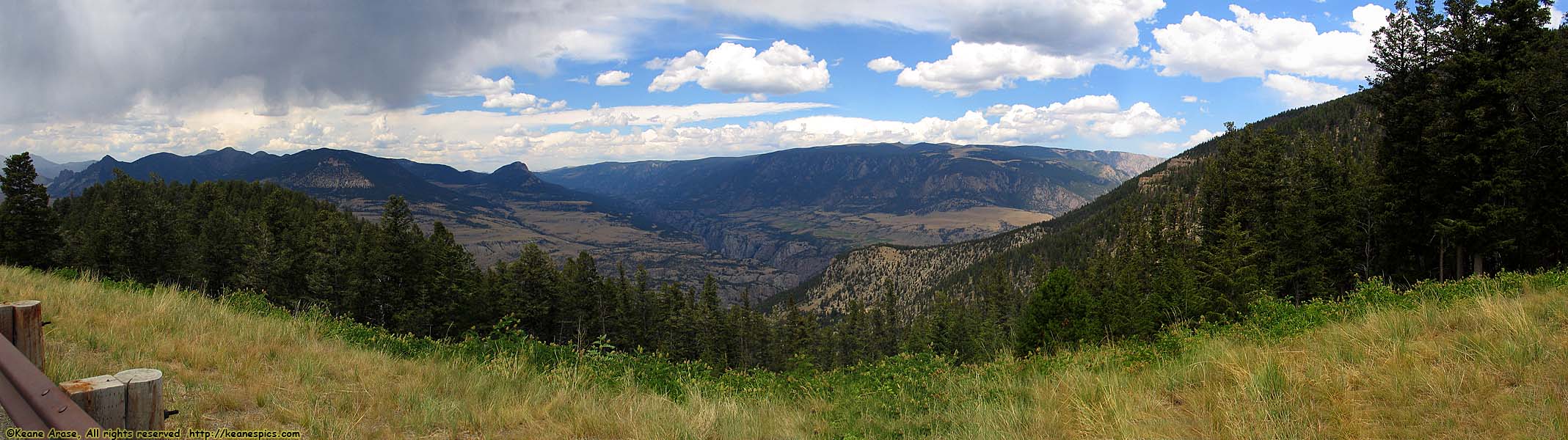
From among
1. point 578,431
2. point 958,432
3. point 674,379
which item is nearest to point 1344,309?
point 958,432

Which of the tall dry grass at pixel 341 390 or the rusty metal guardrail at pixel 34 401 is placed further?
the tall dry grass at pixel 341 390

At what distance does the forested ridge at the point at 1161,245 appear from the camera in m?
24.3

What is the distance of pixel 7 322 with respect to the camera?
4.36m

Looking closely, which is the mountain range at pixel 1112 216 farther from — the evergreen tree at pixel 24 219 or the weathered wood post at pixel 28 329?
the evergreen tree at pixel 24 219

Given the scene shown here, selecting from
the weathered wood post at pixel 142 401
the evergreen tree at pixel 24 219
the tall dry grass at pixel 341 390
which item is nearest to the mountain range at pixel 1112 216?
the tall dry grass at pixel 341 390

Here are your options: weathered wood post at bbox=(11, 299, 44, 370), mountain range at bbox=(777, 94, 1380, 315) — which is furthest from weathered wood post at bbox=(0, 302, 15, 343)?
mountain range at bbox=(777, 94, 1380, 315)

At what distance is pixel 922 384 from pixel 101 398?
8454mm

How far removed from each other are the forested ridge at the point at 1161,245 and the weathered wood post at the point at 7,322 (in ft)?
20.4

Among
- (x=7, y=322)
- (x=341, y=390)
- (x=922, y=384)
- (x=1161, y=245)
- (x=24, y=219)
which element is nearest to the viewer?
(x=7, y=322)

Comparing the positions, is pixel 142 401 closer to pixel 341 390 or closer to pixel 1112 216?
pixel 341 390

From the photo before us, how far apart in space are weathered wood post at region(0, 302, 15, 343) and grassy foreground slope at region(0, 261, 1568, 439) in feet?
5.22

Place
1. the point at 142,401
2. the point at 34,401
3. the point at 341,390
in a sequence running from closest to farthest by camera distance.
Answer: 1. the point at 34,401
2. the point at 142,401
3. the point at 341,390

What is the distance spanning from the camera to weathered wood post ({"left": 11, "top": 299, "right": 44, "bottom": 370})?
4.39m

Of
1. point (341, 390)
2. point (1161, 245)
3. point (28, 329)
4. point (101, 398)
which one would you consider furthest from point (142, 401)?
point (1161, 245)
